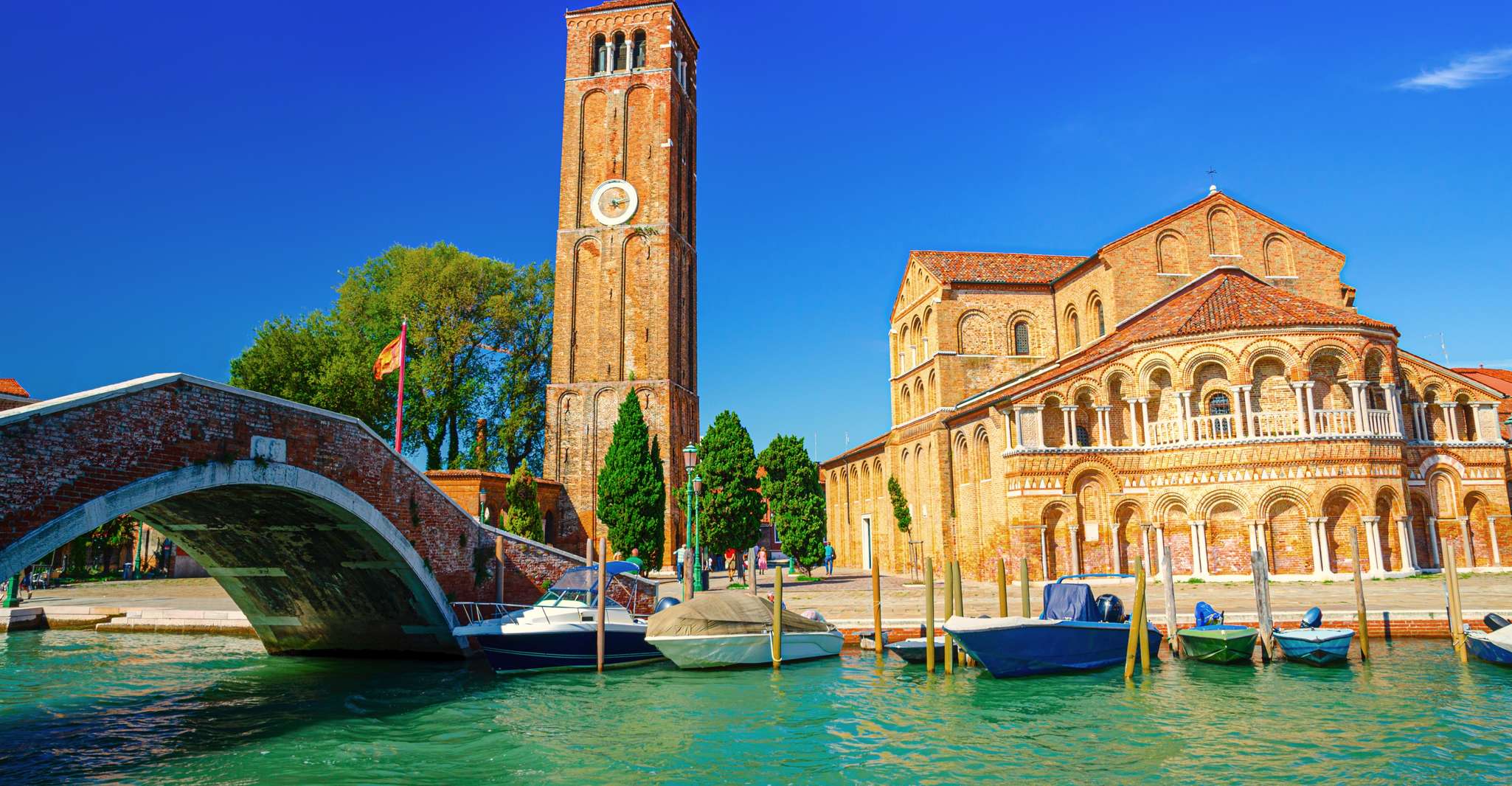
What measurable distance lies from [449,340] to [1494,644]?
38.3 meters

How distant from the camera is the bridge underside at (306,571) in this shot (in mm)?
15133

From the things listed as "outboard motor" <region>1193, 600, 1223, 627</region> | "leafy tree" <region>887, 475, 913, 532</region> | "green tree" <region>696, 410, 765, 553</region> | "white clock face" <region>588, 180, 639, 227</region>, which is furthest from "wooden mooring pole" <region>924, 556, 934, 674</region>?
"white clock face" <region>588, 180, 639, 227</region>

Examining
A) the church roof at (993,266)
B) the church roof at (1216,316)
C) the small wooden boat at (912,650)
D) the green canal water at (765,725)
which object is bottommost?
the green canal water at (765,725)

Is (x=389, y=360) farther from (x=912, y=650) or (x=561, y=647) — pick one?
(x=912, y=650)

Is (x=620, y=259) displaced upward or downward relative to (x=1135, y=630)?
upward

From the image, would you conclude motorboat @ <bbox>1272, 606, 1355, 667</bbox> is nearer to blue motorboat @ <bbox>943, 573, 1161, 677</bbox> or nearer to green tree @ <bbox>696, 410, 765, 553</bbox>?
blue motorboat @ <bbox>943, 573, 1161, 677</bbox>

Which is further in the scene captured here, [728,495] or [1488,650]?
[728,495]

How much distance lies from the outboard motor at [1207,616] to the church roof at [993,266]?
21.0 metres

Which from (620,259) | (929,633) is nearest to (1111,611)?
(929,633)

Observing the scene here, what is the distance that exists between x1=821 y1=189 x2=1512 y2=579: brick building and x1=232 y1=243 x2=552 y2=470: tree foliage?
21017 millimetres

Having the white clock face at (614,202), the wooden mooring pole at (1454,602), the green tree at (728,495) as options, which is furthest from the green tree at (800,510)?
the wooden mooring pole at (1454,602)

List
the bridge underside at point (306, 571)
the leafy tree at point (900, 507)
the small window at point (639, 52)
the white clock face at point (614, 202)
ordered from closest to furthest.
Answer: the bridge underside at point (306, 571)
the leafy tree at point (900, 507)
the white clock face at point (614, 202)
the small window at point (639, 52)

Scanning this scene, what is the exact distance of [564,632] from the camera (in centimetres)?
1686

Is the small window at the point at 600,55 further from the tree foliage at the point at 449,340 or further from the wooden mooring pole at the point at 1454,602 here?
the wooden mooring pole at the point at 1454,602
